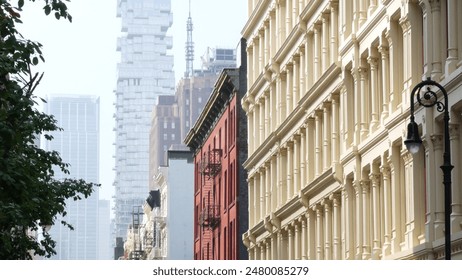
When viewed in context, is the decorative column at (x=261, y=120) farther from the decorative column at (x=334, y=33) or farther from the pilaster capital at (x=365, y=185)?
the pilaster capital at (x=365, y=185)

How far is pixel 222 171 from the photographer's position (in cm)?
8456

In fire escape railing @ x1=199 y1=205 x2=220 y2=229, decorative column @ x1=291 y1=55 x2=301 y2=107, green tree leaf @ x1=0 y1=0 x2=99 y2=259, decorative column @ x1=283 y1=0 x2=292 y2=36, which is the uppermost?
decorative column @ x1=283 y1=0 x2=292 y2=36

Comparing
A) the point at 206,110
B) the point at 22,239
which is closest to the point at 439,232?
the point at 22,239

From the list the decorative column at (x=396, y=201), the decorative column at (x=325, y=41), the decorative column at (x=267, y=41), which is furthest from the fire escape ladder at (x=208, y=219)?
the decorative column at (x=396, y=201)

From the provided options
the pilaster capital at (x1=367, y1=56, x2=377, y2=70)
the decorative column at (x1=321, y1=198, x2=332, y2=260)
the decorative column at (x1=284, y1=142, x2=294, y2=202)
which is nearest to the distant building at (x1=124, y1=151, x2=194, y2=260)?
the decorative column at (x1=284, y1=142, x2=294, y2=202)

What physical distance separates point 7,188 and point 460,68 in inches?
488

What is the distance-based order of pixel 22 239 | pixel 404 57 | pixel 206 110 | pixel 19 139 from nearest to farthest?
pixel 19 139
pixel 22 239
pixel 404 57
pixel 206 110

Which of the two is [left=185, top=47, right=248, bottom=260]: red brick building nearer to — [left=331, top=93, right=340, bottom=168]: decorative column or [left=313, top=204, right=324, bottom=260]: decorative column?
[left=313, top=204, right=324, bottom=260]: decorative column

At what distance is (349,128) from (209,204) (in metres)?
44.7

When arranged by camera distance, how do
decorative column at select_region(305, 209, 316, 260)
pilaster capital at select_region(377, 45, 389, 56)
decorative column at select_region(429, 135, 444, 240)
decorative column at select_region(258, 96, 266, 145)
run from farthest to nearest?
decorative column at select_region(258, 96, 266, 145) → decorative column at select_region(305, 209, 316, 260) → pilaster capital at select_region(377, 45, 389, 56) → decorative column at select_region(429, 135, 444, 240)

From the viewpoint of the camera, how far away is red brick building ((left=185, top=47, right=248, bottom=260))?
254 feet

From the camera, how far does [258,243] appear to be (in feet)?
224

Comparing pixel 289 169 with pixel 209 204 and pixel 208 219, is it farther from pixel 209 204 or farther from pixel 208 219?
pixel 209 204
